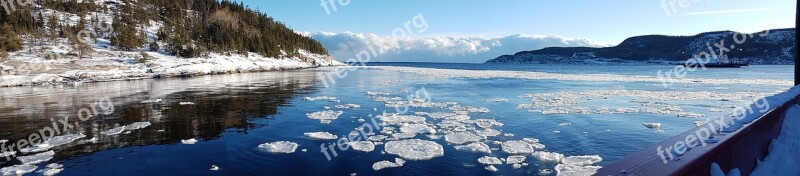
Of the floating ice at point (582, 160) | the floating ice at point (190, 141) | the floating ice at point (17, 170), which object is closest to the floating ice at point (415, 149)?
the floating ice at point (582, 160)

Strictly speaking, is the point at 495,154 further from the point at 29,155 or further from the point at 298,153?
the point at 29,155

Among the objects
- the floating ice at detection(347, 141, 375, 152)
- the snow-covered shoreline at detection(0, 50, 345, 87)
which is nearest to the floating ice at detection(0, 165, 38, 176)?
the floating ice at detection(347, 141, 375, 152)

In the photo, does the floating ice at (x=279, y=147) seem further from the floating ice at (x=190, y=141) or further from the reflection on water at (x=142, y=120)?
the reflection on water at (x=142, y=120)

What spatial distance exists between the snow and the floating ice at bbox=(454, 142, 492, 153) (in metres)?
5.14

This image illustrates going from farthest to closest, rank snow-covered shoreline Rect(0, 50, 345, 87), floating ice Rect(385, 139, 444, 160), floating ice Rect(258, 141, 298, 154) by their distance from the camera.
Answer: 1. snow-covered shoreline Rect(0, 50, 345, 87)
2. floating ice Rect(258, 141, 298, 154)
3. floating ice Rect(385, 139, 444, 160)

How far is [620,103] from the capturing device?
20.4 meters

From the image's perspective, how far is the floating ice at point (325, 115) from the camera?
1550cm

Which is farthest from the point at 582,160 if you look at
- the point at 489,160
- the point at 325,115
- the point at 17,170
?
the point at 17,170

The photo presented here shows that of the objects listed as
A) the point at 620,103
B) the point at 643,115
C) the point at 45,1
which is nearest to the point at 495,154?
the point at 643,115

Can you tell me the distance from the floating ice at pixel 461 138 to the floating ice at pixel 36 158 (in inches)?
360

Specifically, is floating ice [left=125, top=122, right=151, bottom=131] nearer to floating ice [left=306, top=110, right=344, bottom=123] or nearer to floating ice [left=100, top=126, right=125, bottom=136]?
floating ice [left=100, top=126, right=125, bottom=136]

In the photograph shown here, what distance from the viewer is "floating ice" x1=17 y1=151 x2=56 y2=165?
9008 millimetres

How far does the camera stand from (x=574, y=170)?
812cm

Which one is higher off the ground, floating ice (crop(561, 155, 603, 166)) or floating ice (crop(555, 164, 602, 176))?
floating ice (crop(561, 155, 603, 166))
